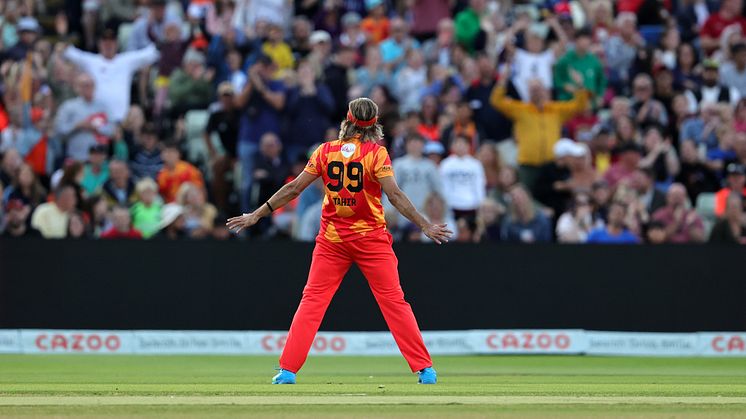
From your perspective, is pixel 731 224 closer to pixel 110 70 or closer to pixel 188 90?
pixel 188 90

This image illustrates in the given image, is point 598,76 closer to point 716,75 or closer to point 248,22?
point 716,75

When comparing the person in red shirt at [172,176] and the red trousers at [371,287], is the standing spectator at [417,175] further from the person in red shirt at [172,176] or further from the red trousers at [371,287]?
the red trousers at [371,287]

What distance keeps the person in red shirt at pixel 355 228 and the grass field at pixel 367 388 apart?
39 centimetres

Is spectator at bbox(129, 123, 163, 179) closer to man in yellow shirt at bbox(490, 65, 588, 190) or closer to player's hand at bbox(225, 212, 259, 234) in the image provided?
man in yellow shirt at bbox(490, 65, 588, 190)

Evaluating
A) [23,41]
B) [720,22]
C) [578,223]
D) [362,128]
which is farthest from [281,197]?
[720,22]

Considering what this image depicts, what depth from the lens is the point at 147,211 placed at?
1792 centimetres

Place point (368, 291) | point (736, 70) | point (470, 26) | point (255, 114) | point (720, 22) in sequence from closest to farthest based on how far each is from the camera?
1. point (368, 291)
2. point (255, 114)
3. point (736, 70)
4. point (470, 26)
5. point (720, 22)

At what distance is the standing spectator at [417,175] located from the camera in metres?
17.8

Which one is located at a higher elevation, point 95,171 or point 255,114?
point 255,114

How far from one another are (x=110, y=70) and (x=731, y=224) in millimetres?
8719

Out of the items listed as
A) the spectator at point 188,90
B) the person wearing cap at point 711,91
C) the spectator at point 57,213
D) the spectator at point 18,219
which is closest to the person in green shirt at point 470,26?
the person wearing cap at point 711,91

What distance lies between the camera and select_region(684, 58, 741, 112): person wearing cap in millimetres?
19688

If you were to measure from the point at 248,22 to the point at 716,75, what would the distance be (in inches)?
267

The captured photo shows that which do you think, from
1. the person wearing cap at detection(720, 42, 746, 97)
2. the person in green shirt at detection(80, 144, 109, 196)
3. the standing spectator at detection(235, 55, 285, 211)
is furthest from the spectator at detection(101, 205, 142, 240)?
the person wearing cap at detection(720, 42, 746, 97)
